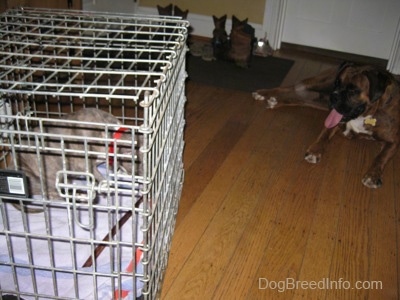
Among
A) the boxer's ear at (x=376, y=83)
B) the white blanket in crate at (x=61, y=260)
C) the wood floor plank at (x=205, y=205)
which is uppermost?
the boxer's ear at (x=376, y=83)

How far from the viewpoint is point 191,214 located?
1755 millimetres

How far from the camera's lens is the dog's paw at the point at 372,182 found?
6.82ft

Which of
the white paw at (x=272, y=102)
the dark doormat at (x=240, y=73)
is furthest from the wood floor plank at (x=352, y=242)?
the dark doormat at (x=240, y=73)

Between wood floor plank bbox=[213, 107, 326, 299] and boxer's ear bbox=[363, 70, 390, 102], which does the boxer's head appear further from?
wood floor plank bbox=[213, 107, 326, 299]

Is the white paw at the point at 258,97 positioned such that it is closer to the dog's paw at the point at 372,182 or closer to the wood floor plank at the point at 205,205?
the wood floor plank at the point at 205,205

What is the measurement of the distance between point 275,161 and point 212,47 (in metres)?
2.00

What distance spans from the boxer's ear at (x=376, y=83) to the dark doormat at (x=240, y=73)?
3.36ft

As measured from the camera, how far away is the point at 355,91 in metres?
2.34

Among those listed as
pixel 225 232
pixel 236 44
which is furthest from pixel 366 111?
pixel 236 44

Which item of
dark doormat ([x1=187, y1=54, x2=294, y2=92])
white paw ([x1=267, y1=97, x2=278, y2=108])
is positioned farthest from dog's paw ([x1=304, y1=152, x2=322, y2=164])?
dark doormat ([x1=187, y1=54, x2=294, y2=92])

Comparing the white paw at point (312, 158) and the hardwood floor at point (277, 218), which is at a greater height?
the white paw at point (312, 158)

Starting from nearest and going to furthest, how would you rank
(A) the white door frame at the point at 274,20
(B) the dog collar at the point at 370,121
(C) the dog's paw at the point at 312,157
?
1. (C) the dog's paw at the point at 312,157
2. (B) the dog collar at the point at 370,121
3. (A) the white door frame at the point at 274,20

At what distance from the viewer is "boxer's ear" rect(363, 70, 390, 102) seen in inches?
89.5

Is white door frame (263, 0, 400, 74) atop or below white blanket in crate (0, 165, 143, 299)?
atop
